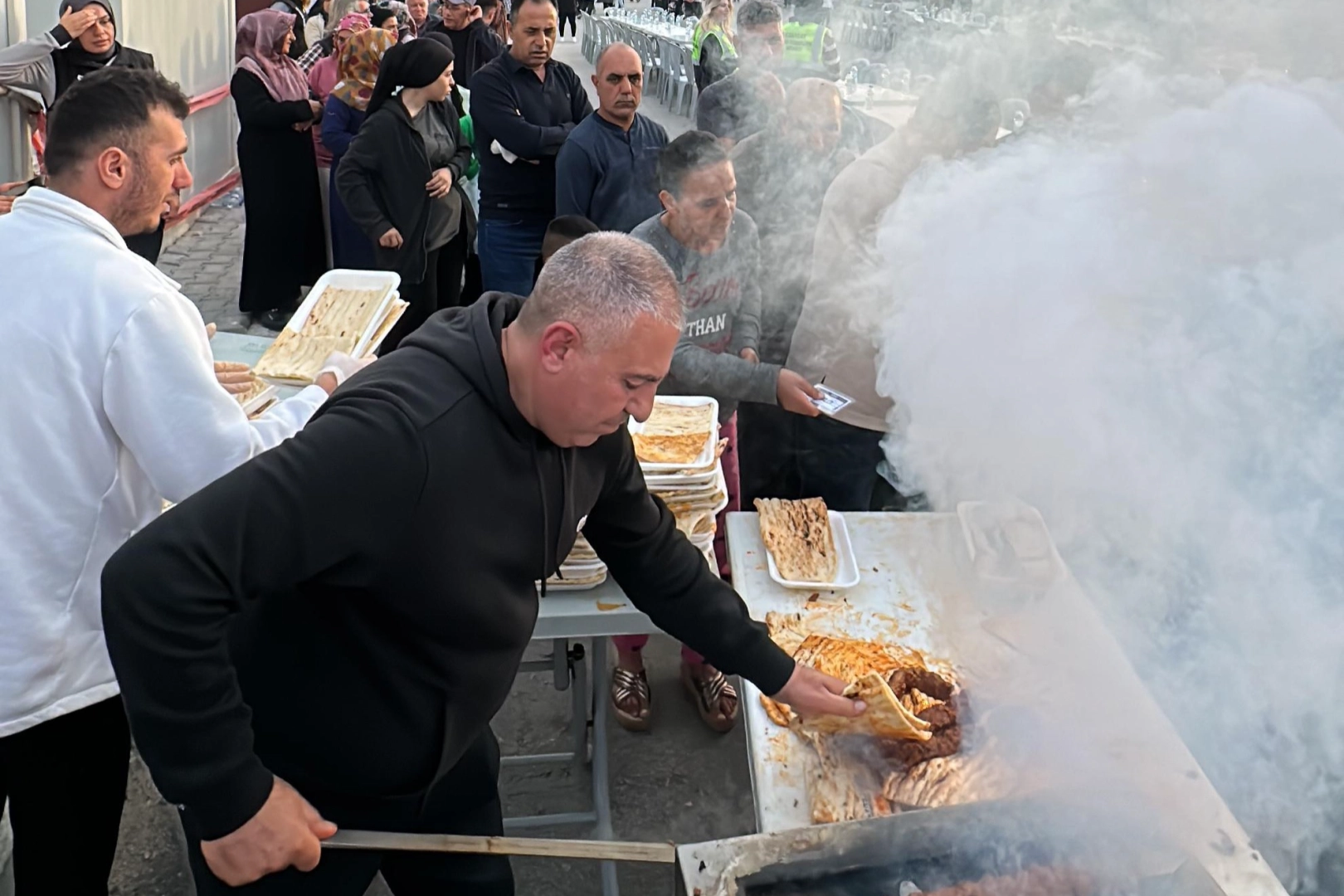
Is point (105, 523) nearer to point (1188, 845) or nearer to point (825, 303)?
point (1188, 845)

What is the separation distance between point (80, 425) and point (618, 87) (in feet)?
10.1

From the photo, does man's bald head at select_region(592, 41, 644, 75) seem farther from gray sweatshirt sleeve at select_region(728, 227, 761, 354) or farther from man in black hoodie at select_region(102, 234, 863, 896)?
man in black hoodie at select_region(102, 234, 863, 896)

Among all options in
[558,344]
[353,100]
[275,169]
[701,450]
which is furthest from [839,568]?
[275,169]

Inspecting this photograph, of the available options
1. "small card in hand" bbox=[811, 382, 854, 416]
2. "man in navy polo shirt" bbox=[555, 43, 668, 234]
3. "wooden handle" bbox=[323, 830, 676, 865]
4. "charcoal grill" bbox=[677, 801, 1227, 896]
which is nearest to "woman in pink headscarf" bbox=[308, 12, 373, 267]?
"man in navy polo shirt" bbox=[555, 43, 668, 234]

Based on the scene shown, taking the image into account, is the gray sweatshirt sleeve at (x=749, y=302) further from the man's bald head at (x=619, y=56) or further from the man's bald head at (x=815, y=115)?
the man's bald head at (x=619, y=56)

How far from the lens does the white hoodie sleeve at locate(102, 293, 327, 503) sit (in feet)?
6.30

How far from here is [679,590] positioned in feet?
7.10

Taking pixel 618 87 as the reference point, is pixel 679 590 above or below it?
below

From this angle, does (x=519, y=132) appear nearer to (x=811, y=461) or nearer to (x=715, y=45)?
(x=811, y=461)

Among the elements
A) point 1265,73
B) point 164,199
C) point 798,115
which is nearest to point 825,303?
point 798,115

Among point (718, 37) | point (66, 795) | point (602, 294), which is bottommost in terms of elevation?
point (66, 795)

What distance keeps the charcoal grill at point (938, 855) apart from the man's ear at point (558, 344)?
84cm

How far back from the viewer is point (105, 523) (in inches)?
80.0

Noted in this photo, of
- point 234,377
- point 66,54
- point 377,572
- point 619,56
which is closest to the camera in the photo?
point 377,572
